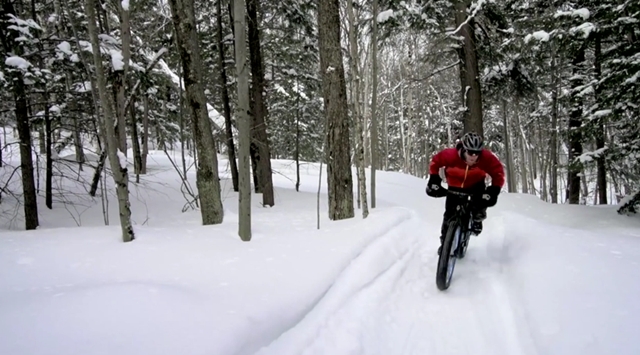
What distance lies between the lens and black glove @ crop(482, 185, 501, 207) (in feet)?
14.3

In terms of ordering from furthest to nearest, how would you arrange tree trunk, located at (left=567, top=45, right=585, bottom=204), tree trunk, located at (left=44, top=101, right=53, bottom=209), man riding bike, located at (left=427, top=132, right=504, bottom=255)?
tree trunk, located at (left=567, top=45, right=585, bottom=204), tree trunk, located at (left=44, top=101, right=53, bottom=209), man riding bike, located at (left=427, top=132, right=504, bottom=255)

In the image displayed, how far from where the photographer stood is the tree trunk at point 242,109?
480cm

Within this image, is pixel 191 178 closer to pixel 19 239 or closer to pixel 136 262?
pixel 19 239

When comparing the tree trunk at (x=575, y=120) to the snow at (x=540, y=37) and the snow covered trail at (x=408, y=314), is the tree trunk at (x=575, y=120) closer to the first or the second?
the snow at (x=540, y=37)

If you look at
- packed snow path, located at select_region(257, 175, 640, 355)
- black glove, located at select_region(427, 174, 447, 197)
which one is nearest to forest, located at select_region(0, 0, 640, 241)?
packed snow path, located at select_region(257, 175, 640, 355)

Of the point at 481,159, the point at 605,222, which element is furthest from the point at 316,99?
the point at 481,159

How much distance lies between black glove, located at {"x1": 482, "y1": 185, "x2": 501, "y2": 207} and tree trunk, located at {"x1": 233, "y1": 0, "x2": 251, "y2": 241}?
10.1ft

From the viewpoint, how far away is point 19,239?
4.77 meters

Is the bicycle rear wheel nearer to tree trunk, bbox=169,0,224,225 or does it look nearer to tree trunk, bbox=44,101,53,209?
tree trunk, bbox=169,0,224,225

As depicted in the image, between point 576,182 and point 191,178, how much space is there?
15525mm

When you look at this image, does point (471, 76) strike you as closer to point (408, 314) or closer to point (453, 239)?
point (453, 239)

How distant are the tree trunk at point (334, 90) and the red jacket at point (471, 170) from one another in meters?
2.67

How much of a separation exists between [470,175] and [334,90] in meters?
3.34

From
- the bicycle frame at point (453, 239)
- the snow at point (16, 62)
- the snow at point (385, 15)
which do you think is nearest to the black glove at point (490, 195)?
the bicycle frame at point (453, 239)
